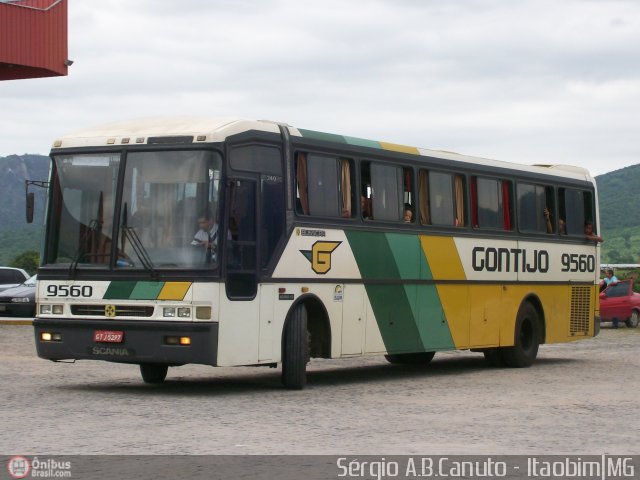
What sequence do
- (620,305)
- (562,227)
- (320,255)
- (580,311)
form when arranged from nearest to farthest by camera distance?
1. (320,255)
2. (562,227)
3. (580,311)
4. (620,305)

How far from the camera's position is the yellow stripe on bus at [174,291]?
603 inches

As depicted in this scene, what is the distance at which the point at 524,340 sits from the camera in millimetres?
22781

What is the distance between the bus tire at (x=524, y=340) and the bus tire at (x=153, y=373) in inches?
270

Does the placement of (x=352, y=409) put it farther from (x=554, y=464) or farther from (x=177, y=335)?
(x=554, y=464)

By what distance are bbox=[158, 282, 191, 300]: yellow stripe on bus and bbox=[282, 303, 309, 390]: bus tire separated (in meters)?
1.64

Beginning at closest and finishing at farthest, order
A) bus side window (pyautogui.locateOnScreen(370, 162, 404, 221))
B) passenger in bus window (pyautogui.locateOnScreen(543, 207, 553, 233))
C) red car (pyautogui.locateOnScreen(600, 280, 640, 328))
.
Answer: bus side window (pyautogui.locateOnScreen(370, 162, 404, 221)), passenger in bus window (pyautogui.locateOnScreen(543, 207, 553, 233)), red car (pyautogui.locateOnScreen(600, 280, 640, 328))

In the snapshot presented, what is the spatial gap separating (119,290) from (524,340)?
30.2ft

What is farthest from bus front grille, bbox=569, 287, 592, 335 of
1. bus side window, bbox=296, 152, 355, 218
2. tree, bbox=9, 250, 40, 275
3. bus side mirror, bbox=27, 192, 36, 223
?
tree, bbox=9, 250, 40, 275

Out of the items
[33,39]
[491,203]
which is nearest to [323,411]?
[491,203]

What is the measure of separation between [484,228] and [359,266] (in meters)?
4.03

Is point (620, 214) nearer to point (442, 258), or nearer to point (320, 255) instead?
point (442, 258)

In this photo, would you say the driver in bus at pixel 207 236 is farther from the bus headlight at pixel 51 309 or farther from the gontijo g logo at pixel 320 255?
the bus headlight at pixel 51 309

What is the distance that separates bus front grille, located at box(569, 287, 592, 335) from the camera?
24109 millimetres

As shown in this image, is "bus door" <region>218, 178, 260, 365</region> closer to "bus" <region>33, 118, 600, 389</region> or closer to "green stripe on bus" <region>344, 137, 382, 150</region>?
"bus" <region>33, 118, 600, 389</region>
